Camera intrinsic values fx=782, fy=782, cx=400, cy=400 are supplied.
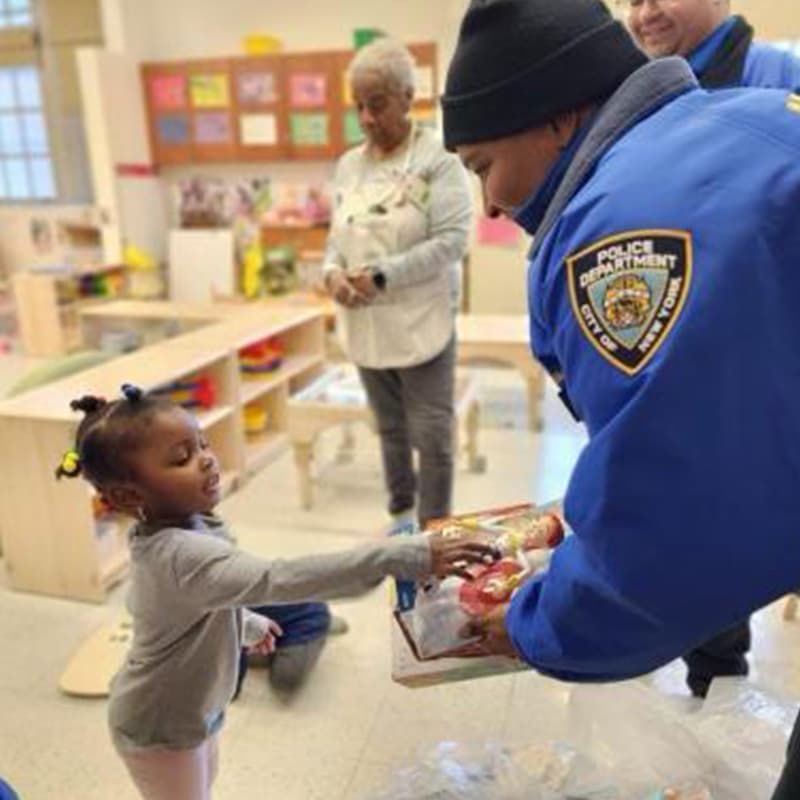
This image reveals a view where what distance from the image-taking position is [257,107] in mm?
5086

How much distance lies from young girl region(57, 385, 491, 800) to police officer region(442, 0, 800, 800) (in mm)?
317

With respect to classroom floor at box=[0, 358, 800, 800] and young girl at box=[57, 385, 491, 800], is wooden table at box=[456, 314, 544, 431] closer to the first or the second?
classroom floor at box=[0, 358, 800, 800]

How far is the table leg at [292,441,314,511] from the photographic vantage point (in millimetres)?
2750

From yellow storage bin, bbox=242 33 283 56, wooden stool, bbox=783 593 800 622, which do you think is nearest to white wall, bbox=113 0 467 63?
yellow storage bin, bbox=242 33 283 56

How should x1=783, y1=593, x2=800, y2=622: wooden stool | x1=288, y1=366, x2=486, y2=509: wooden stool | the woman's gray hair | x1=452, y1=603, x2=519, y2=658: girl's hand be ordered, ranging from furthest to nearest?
x1=288, y1=366, x2=486, y2=509: wooden stool → x1=783, y1=593, x2=800, y2=622: wooden stool → the woman's gray hair → x1=452, y1=603, x2=519, y2=658: girl's hand

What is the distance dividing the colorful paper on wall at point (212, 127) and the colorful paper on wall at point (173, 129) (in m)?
0.08

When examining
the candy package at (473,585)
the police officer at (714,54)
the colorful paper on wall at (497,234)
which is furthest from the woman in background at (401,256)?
the colorful paper on wall at (497,234)

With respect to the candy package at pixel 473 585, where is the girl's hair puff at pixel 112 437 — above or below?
above

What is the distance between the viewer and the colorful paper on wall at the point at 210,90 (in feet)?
16.7

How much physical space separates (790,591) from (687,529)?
5.3 inches

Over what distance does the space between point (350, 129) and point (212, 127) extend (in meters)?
0.99

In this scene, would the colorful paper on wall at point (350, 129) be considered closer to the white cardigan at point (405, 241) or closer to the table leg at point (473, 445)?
the table leg at point (473, 445)

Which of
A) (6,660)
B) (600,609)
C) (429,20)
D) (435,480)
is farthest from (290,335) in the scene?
(600,609)

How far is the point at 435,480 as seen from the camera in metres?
2.20
